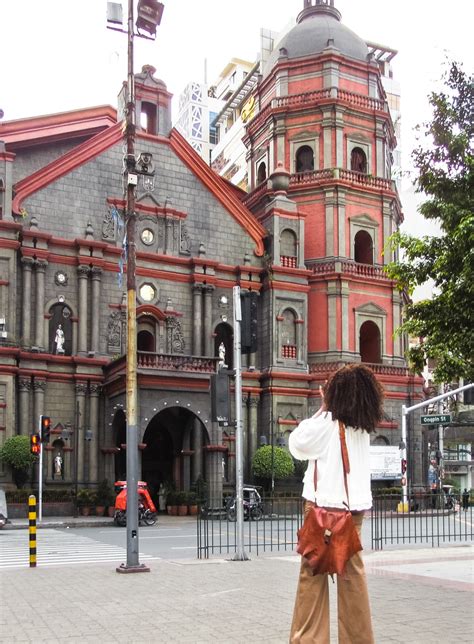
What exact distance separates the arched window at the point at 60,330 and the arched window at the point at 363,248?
17.5 meters

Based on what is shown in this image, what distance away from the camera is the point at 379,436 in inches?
1836

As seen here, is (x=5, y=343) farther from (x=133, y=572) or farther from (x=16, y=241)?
(x=133, y=572)

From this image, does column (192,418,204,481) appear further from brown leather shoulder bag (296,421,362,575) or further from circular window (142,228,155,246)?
brown leather shoulder bag (296,421,362,575)

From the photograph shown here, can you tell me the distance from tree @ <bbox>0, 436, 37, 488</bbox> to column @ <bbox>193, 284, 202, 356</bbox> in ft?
32.5

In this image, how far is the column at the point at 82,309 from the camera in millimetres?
39812

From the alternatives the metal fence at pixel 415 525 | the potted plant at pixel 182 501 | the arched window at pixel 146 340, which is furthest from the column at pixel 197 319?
the metal fence at pixel 415 525

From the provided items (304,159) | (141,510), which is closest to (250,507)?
(141,510)

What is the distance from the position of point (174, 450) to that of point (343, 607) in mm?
33324

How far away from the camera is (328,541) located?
6.94m

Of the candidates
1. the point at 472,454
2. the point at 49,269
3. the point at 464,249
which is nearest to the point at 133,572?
the point at 464,249

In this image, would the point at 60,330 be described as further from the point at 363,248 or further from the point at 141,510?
the point at 363,248

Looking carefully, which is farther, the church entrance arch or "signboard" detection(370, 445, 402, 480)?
"signboard" detection(370, 445, 402, 480)

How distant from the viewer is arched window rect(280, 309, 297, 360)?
146 ft

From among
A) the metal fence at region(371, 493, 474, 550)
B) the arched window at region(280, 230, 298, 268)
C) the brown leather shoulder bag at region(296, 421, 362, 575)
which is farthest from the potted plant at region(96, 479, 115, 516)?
the brown leather shoulder bag at region(296, 421, 362, 575)
